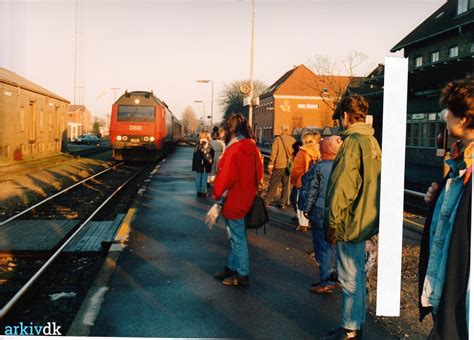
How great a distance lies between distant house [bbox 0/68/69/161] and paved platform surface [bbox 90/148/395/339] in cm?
1336

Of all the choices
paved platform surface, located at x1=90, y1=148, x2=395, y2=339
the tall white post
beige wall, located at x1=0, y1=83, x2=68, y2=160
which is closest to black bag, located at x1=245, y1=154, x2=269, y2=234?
paved platform surface, located at x1=90, y1=148, x2=395, y2=339

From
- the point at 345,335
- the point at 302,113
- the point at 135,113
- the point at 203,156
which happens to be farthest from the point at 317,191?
the point at 302,113

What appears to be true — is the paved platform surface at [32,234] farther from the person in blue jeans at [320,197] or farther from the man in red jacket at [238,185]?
the person in blue jeans at [320,197]

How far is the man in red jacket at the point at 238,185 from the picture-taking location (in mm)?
4922

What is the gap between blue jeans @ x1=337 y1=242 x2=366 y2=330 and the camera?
3651 mm

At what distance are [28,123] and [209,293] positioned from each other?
25374mm

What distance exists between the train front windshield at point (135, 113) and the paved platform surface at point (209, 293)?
16.3m

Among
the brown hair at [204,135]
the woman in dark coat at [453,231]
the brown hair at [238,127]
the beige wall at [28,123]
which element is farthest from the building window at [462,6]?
the beige wall at [28,123]

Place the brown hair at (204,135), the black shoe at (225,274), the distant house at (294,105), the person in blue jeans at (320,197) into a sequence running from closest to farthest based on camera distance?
1. the person in blue jeans at (320,197)
2. the black shoe at (225,274)
3. the brown hair at (204,135)
4. the distant house at (294,105)

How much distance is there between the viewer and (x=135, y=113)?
2359cm

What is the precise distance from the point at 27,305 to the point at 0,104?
19345 mm

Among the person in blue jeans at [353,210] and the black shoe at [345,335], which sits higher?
the person in blue jeans at [353,210]

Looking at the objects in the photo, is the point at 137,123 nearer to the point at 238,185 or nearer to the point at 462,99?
the point at 238,185

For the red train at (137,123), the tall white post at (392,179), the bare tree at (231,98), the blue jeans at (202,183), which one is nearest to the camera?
the tall white post at (392,179)
